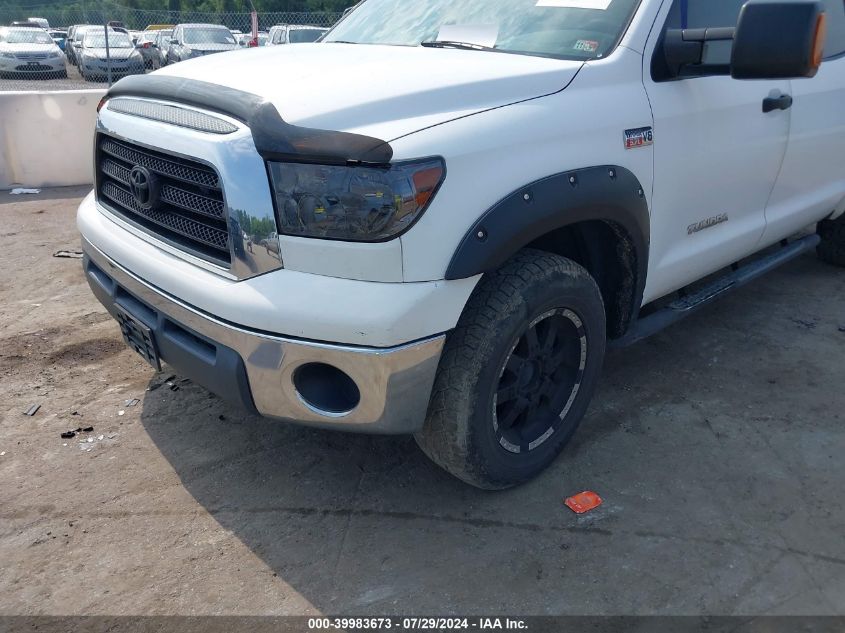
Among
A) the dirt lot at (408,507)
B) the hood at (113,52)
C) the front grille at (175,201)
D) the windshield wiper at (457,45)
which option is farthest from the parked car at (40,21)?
the windshield wiper at (457,45)

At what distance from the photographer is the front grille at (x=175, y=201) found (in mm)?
2387

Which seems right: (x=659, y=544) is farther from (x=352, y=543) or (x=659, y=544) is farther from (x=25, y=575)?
(x=25, y=575)

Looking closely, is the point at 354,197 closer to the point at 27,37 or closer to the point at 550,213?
the point at 550,213

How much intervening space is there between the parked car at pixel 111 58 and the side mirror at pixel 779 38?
15.2 meters

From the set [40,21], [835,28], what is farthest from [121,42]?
[835,28]

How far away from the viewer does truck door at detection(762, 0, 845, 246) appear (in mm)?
3732

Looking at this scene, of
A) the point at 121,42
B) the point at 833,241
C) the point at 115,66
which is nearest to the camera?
the point at 833,241

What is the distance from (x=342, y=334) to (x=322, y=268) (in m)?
0.20

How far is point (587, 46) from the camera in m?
2.88

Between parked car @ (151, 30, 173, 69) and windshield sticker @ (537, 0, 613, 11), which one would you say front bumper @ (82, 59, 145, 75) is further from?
windshield sticker @ (537, 0, 613, 11)

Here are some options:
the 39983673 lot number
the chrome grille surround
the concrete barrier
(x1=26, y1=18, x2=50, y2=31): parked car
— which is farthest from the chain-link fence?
the 39983673 lot number

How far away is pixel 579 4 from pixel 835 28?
2063 mm

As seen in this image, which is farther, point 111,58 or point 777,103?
point 111,58

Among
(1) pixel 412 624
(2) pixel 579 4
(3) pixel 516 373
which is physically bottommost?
(1) pixel 412 624
